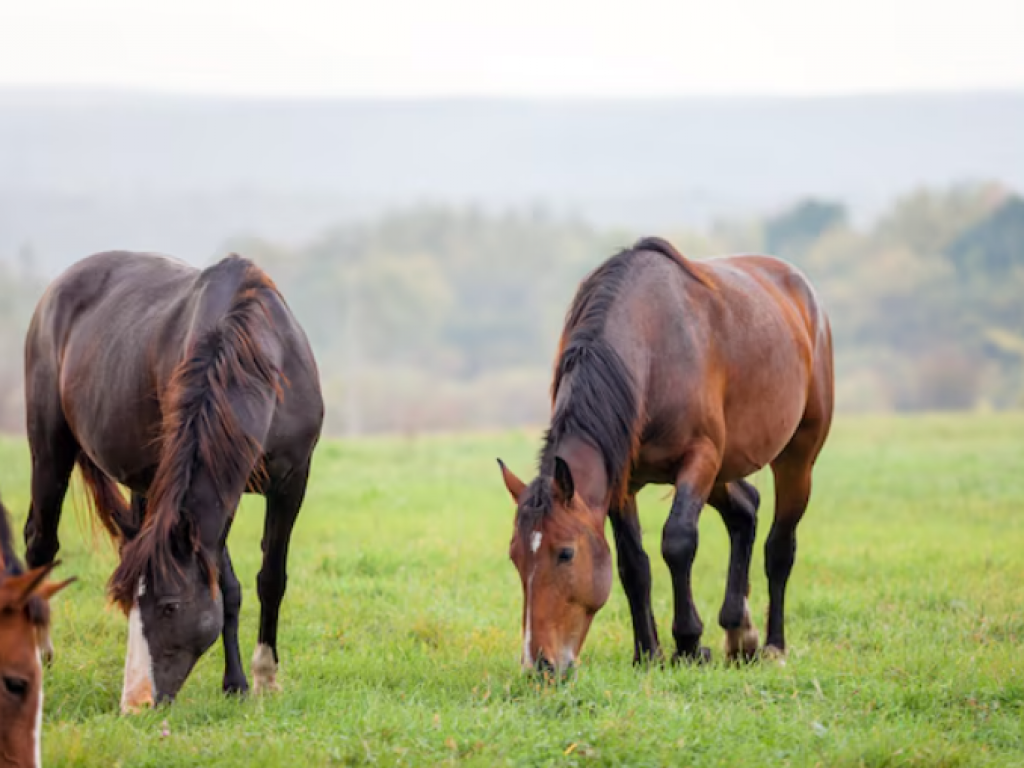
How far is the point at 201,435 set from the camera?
16.9ft

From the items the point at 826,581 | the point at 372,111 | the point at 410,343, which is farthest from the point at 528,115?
the point at 826,581

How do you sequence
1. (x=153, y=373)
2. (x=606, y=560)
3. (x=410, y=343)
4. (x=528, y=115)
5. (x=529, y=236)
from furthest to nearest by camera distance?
(x=528, y=115)
(x=529, y=236)
(x=410, y=343)
(x=153, y=373)
(x=606, y=560)

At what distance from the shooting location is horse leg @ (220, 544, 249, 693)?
5.63m

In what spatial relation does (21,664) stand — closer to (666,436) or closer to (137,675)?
(137,675)

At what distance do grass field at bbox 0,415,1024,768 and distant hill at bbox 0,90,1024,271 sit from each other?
56900 mm

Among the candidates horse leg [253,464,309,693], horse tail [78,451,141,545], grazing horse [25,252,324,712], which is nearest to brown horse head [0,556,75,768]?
grazing horse [25,252,324,712]

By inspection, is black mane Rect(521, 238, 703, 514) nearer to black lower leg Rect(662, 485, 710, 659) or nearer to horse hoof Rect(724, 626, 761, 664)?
black lower leg Rect(662, 485, 710, 659)

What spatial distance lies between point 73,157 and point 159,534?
84.6 meters

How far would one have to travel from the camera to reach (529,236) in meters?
69.1

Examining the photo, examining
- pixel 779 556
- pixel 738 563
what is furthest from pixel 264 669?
pixel 779 556

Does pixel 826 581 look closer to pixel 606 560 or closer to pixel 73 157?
pixel 606 560

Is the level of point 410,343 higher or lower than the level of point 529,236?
lower

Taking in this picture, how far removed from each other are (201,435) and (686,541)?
96.0 inches

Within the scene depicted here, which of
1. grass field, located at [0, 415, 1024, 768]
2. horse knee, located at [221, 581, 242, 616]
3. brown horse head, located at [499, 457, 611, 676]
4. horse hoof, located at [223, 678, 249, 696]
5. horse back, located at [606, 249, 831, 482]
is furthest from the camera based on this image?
horse back, located at [606, 249, 831, 482]
